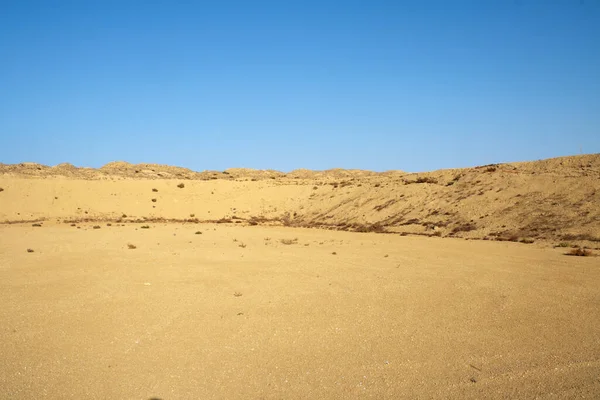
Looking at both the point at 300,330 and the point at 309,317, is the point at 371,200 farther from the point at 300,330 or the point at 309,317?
the point at 300,330

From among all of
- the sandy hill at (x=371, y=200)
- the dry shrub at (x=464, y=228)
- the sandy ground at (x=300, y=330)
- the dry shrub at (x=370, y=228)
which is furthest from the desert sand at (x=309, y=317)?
the dry shrub at (x=370, y=228)

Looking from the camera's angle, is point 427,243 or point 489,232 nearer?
point 427,243

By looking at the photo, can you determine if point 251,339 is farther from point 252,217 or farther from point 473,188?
point 252,217

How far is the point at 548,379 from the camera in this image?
551 cm

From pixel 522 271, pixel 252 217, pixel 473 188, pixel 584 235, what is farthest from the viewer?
pixel 252 217

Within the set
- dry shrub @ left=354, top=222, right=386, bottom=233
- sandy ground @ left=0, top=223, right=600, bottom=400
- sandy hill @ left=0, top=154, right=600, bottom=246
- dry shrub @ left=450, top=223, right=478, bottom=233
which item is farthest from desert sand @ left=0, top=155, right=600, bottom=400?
dry shrub @ left=354, top=222, right=386, bottom=233

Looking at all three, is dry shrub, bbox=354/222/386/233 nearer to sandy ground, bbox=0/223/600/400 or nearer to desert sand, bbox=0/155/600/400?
desert sand, bbox=0/155/600/400

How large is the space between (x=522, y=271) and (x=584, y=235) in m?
8.41

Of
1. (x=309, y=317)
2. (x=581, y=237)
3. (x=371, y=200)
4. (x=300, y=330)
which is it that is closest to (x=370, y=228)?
(x=371, y=200)

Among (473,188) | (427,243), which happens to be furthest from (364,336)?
(473,188)

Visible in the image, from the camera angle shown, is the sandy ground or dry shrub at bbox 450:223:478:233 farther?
dry shrub at bbox 450:223:478:233

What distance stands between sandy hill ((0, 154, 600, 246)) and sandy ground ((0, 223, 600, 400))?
9.25 m

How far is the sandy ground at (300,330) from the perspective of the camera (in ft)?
18.2

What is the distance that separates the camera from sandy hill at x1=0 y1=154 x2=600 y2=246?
22.2 meters
